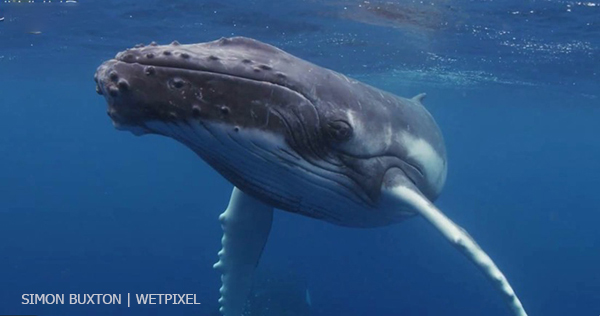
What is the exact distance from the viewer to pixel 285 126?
4.38 meters

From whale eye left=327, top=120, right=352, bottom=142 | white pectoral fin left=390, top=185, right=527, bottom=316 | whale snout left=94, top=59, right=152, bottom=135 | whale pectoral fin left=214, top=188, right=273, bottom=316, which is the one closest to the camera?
whale snout left=94, top=59, right=152, bottom=135

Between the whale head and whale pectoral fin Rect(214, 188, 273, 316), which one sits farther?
whale pectoral fin Rect(214, 188, 273, 316)

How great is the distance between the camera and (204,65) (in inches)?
158

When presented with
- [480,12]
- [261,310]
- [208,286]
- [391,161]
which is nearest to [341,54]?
[480,12]

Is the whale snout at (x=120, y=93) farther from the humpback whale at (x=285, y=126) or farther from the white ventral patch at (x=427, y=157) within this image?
the white ventral patch at (x=427, y=157)

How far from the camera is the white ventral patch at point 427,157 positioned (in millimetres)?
6174

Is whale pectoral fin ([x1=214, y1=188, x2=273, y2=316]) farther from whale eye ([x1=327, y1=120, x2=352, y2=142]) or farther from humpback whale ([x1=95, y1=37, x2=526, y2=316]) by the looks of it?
whale eye ([x1=327, y1=120, x2=352, y2=142])

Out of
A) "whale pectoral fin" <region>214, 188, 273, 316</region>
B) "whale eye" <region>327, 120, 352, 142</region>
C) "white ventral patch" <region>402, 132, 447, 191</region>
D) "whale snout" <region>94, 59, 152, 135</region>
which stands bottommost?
"whale pectoral fin" <region>214, 188, 273, 316</region>

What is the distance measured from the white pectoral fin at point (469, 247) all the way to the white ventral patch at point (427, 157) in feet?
3.58

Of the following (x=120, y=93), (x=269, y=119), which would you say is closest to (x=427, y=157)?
(x=269, y=119)

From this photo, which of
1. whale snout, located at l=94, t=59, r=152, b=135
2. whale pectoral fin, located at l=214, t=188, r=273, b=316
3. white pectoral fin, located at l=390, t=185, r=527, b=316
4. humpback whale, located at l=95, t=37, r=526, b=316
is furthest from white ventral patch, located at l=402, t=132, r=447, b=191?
whale snout, located at l=94, t=59, r=152, b=135

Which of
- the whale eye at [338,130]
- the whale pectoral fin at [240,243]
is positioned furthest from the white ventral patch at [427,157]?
the whale pectoral fin at [240,243]

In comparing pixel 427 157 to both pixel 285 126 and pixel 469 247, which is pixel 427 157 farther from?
pixel 285 126

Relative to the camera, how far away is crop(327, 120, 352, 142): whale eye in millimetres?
4742
